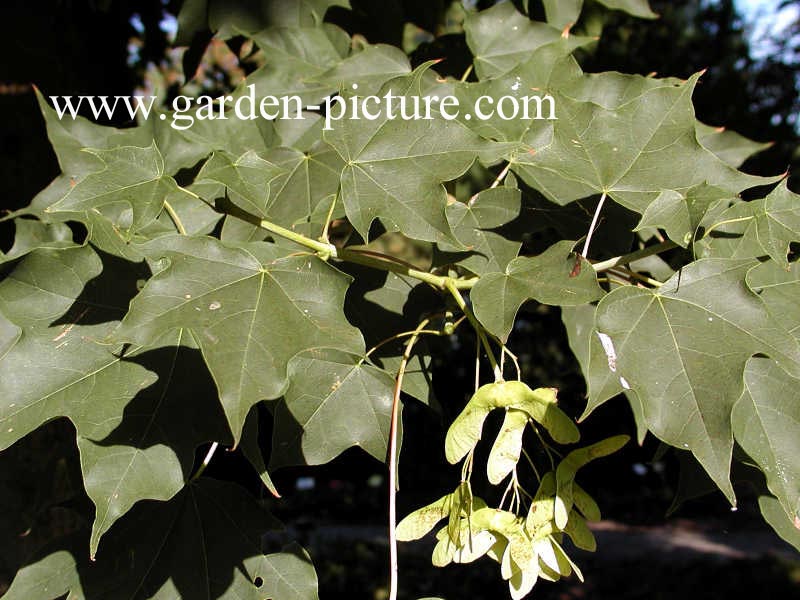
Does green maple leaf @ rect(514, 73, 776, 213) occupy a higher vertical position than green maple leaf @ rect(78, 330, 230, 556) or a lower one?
higher

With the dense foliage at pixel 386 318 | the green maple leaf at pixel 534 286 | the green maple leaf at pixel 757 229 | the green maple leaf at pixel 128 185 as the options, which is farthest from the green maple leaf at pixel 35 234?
the green maple leaf at pixel 757 229

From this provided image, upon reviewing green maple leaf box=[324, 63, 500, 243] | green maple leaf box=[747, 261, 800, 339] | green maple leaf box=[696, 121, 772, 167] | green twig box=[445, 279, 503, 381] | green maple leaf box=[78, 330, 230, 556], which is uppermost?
green maple leaf box=[324, 63, 500, 243]

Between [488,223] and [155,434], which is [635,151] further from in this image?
[155,434]

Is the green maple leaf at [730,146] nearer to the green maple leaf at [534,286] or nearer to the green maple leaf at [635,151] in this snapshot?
the green maple leaf at [635,151]

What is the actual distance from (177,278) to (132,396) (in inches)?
9.5

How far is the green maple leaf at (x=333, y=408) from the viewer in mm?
1410

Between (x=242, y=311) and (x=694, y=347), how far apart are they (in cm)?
66

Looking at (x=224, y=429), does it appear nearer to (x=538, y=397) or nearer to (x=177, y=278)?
(x=177, y=278)

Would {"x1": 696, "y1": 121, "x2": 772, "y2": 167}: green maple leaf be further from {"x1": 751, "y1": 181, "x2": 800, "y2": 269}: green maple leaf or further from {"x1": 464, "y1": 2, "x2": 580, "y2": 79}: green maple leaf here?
{"x1": 751, "y1": 181, "x2": 800, "y2": 269}: green maple leaf

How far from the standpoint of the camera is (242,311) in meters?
1.14

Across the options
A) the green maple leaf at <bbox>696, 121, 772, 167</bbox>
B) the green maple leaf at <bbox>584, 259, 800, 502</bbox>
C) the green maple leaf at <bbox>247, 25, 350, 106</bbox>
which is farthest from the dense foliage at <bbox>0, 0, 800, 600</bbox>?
the green maple leaf at <bbox>696, 121, 772, 167</bbox>

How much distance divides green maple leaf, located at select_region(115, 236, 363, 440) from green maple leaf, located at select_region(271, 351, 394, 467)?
9.3 inches

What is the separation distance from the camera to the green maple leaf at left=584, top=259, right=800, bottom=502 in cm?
112

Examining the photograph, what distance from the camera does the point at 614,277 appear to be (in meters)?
1.56
